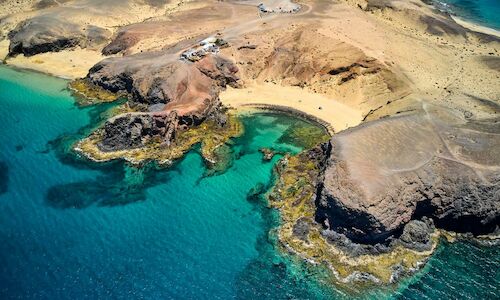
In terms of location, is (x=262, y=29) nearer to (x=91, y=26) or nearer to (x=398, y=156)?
(x=91, y=26)

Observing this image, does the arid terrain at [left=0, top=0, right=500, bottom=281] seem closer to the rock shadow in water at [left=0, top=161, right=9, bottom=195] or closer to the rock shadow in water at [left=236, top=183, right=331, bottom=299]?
the rock shadow in water at [left=236, top=183, right=331, bottom=299]

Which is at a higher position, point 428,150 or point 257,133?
point 428,150

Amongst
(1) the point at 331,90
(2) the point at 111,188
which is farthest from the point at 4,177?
(1) the point at 331,90

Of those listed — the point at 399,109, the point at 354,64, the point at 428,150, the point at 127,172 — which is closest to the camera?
the point at 428,150

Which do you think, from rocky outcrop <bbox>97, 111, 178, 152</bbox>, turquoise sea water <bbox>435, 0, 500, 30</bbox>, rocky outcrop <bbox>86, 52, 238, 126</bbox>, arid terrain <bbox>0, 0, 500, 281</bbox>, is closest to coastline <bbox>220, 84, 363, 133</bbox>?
arid terrain <bbox>0, 0, 500, 281</bbox>

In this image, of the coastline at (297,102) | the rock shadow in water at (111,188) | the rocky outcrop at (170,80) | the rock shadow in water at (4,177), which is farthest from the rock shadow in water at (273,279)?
the rock shadow in water at (4,177)

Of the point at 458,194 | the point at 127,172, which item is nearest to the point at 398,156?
the point at 458,194
